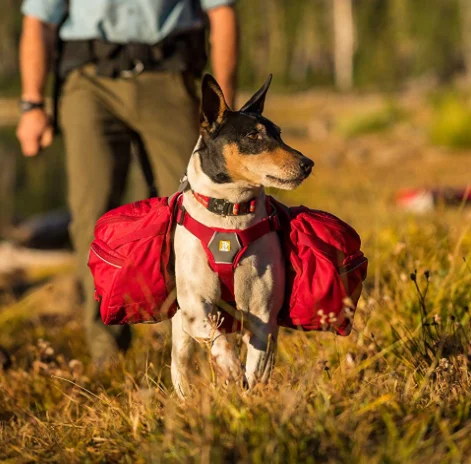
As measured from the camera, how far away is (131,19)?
157 inches

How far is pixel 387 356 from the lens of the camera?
11.6ft

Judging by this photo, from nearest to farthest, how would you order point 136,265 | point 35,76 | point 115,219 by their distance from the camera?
point 136,265 → point 115,219 → point 35,76

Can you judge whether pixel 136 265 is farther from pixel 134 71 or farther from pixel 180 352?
pixel 134 71

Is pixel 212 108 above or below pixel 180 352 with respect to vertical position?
above

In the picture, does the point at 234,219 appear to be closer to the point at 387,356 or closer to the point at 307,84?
the point at 387,356

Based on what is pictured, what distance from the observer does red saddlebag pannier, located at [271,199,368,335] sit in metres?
2.95

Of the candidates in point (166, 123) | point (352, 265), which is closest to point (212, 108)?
point (352, 265)

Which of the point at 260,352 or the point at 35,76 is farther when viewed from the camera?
the point at 35,76

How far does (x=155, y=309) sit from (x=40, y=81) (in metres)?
1.78

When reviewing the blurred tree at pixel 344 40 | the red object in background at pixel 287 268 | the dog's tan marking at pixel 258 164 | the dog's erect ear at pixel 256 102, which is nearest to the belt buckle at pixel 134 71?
the dog's erect ear at pixel 256 102

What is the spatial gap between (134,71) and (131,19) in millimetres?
252

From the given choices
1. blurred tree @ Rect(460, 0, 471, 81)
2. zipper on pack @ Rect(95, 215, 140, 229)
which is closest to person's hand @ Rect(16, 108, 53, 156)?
zipper on pack @ Rect(95, 215, 140, 229)

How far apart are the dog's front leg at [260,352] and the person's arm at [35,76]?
179 centimetres

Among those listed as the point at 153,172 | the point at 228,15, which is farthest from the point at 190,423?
the point at 228,15
